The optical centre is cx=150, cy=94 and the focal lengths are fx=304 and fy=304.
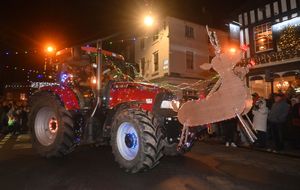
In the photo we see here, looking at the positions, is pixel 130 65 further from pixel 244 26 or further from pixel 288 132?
pixel 244 26

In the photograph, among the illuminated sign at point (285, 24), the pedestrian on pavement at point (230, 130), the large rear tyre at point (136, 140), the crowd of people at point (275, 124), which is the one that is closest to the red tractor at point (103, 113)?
the large rear tyre at point (136, 140)

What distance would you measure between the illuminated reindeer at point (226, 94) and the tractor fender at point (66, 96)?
3.78 meters

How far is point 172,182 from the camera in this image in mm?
5977

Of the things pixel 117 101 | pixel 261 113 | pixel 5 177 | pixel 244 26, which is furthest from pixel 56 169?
pixel 244 26

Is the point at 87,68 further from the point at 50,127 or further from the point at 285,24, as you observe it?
the point at 285,24

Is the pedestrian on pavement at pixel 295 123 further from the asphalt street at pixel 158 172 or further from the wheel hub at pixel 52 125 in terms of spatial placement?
the wheel hub at pixel 52 125

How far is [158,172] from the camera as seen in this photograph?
22.1 ft

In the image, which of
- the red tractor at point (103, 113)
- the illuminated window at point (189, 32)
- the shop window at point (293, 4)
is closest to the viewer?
the red tractor at point (103, 113)

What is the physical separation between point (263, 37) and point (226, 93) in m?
18.7

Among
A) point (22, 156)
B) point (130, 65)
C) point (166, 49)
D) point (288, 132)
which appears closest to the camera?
point (22, 156)

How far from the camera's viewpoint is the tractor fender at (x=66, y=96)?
27.0 ft

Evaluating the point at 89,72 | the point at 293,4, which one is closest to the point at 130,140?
the point at 89,72

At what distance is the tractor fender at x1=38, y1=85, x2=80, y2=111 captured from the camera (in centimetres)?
824

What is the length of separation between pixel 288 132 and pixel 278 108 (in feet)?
6.09
